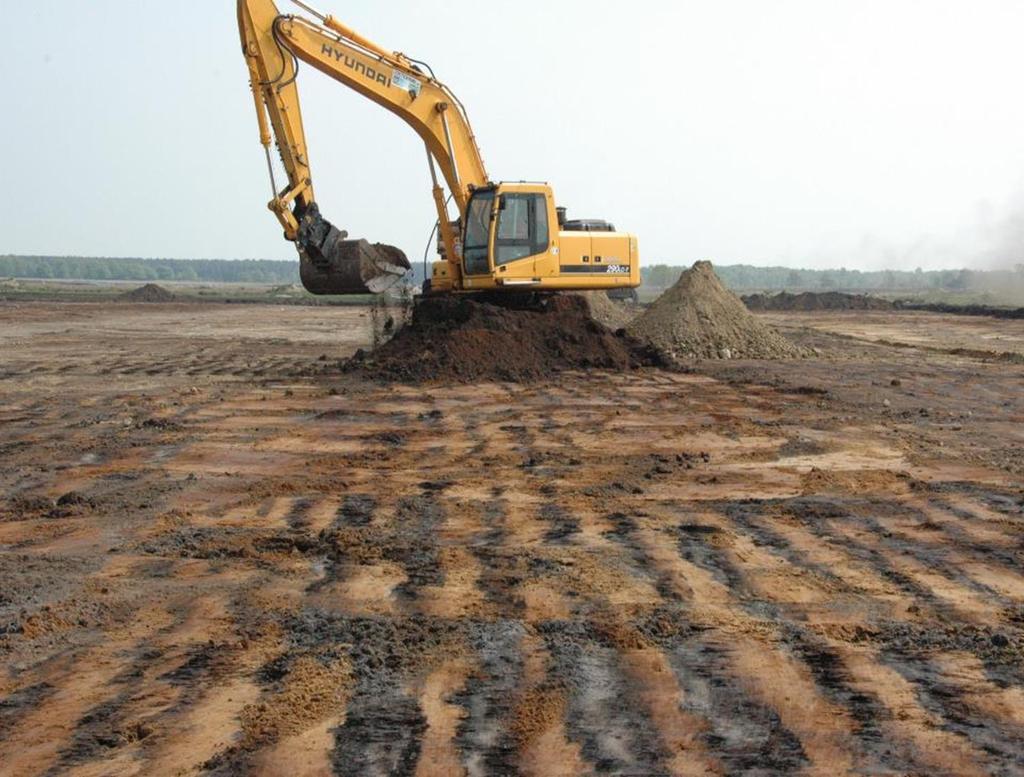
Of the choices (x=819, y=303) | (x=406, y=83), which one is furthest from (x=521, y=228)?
(x=819, y=303)

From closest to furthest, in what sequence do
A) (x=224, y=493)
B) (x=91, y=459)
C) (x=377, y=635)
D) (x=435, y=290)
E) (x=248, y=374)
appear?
(x=377, y=635) < (x=224, y=493) < (x=91, y=459) < (x=248, y=374) < (x=435, y=290)

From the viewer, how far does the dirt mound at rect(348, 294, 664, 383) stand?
17141 millimetres

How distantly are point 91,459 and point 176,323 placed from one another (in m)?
26.9

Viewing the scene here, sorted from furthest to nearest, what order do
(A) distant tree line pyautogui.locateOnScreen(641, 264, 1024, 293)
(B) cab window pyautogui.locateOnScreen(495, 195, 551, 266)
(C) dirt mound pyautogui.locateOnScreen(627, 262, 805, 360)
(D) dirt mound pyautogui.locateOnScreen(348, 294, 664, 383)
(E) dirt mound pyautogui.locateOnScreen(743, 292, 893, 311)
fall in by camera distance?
(A) distant tree line pyautogui.locateOnScreen(641, 264, 1024, 293) → (E) dirt mound pyautogui.locateOnScreen(743, 292, 893, 311) → (C) dirt mound pyautogui.locateOnScreen(627, 262, 805, 360) → (B) cab window pyautogui.locateOnScreen(495, 195, 551, 266) → (D) dirt mound pyautogui.locateOnScreen(348, 294, 664, 383)

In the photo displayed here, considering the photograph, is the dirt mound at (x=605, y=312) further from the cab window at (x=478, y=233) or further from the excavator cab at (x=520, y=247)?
the cab window at (x=478, y=233)

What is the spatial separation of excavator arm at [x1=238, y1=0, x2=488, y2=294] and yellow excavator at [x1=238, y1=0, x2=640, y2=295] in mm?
15

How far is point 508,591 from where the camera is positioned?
21.0ft

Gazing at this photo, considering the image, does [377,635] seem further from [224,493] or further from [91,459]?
[91,459]

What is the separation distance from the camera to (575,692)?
4.93 metres

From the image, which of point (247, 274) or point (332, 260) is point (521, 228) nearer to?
point (332, 260)

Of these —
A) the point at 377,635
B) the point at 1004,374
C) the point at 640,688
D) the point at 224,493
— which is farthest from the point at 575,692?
the point at 1004,374

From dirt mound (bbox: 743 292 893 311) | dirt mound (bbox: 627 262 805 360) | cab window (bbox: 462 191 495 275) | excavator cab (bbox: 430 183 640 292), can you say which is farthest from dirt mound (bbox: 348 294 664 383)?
dirt mound (bbox: 743 292 893 311)

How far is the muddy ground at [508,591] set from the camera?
448cm

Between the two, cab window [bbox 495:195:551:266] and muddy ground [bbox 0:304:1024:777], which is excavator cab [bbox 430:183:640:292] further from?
muddy ground [bbox 0:304:1024:777]
